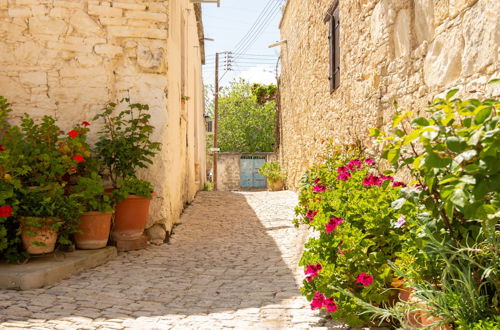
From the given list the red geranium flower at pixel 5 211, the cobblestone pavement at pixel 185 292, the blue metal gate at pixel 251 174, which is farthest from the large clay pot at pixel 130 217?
the blue metal gate at pixel 251 174

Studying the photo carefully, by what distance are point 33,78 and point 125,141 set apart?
1.37 meters

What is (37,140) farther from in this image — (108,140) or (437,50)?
(437,50)

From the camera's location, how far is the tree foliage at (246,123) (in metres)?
26.5

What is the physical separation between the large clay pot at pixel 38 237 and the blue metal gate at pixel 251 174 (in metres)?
17.4

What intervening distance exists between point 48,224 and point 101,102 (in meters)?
1.75

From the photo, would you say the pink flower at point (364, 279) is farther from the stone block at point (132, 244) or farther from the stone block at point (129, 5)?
the stone block at point (129, 5)

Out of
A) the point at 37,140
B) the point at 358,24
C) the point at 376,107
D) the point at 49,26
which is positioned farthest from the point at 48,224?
the point at 358,24

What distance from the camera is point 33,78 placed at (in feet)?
17.0

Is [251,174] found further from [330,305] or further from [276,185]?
[330,305]

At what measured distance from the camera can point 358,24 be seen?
550 cm

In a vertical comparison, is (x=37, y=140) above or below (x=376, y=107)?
below

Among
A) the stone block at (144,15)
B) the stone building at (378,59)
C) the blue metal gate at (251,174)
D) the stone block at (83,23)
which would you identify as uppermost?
the stone block at (144,15)

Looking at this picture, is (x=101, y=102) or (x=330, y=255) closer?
(x=330, y=255)

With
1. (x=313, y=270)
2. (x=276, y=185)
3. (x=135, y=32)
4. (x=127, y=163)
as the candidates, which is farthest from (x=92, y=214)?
(x=276, y=185)
